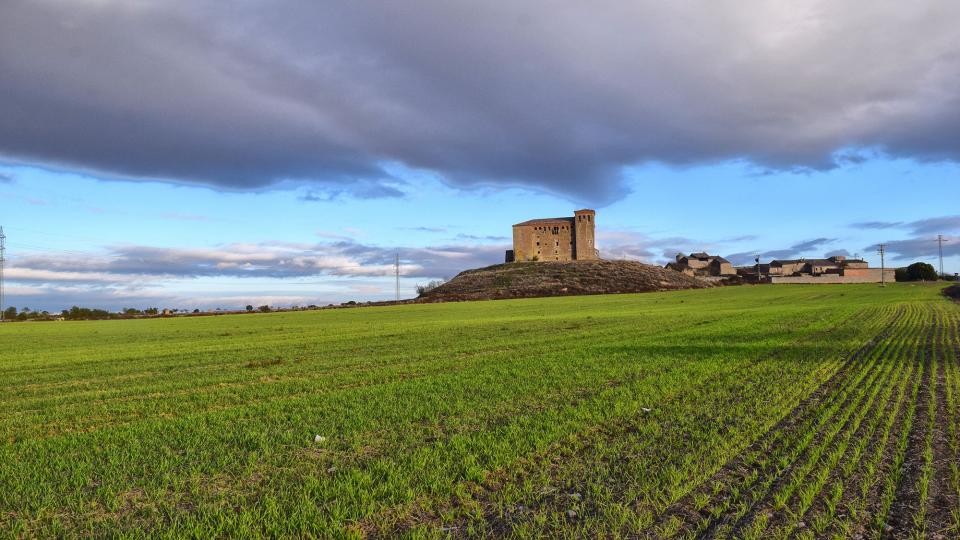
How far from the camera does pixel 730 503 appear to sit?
688 centimetres

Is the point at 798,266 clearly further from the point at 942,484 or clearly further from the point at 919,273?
the point at 942,484

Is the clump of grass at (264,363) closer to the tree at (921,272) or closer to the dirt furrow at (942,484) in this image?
the dirt furrow at (942,484)

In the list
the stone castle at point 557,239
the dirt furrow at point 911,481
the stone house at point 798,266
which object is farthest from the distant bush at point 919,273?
the dirt furrow at point 911,481

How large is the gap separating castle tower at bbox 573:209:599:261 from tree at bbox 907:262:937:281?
274 ft

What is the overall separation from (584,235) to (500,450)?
15867cm

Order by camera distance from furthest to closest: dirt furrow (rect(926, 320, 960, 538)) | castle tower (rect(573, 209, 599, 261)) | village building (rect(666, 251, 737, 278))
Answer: village building (rect(666, 251, 737, 278)), castle tower (rect(573, 209, 599, 261)), dirt furrow (rect(926, 320, 960, 538))

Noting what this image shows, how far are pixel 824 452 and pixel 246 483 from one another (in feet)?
27.6

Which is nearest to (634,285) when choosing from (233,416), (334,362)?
(334,362)

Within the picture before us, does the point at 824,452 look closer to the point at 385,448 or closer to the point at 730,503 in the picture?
the point at 730,503

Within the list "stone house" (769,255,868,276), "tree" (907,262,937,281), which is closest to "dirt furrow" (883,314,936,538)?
"tree" (907,262,937,281)

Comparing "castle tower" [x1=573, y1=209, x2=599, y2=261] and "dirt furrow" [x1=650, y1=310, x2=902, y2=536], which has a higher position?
"castle tower" [x1=573, y1=209, x2=599, y2=261]

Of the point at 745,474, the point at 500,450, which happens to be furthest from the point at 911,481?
the point at 500,450

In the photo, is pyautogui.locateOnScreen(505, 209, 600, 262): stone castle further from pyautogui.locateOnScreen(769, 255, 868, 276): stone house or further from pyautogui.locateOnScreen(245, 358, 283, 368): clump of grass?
pyautogui.locateOnScreen(245, 358, 283, 368): clump of grass

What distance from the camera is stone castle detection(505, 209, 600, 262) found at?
164625mm
